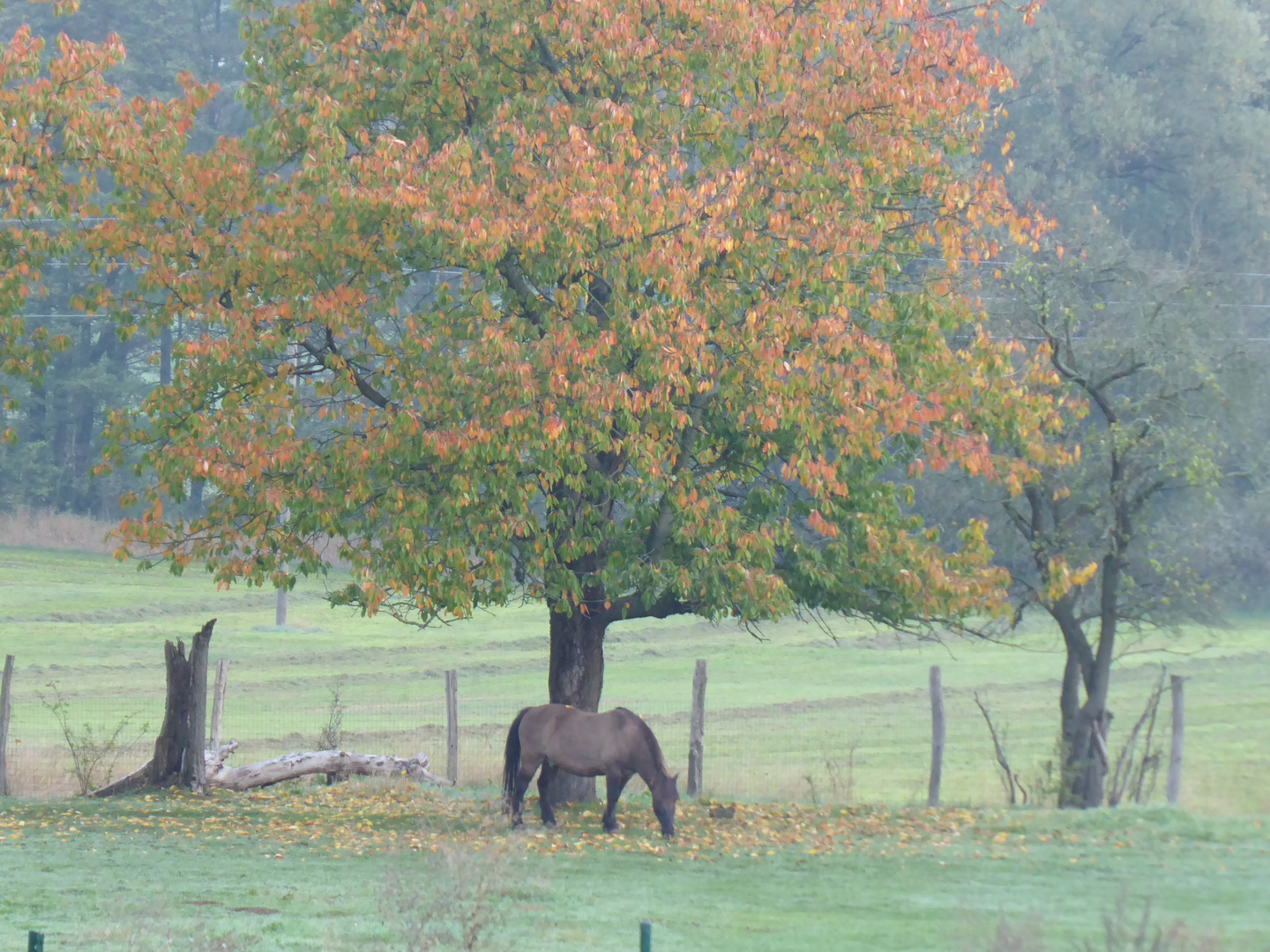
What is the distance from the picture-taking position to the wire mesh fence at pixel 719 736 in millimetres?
22500

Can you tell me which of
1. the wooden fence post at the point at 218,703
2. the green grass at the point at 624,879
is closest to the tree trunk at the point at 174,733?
the green grass at the point at 624,879

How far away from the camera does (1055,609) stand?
18.5m

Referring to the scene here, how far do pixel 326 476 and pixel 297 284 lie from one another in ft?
6.57

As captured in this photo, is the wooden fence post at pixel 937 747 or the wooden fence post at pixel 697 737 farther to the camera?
the wooden fence post at pixel 697 737

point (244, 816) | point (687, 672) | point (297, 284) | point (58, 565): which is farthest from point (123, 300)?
point (58, 565)

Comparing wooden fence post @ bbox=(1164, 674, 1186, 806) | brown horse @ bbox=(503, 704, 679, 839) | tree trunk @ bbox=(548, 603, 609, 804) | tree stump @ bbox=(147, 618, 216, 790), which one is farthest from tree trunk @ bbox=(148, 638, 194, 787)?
wooden fence post @ bbox=(1164, 674, 1186, 806)

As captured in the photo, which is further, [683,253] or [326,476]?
[326,476]

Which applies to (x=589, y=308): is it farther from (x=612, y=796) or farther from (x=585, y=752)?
(x=612, y=796)

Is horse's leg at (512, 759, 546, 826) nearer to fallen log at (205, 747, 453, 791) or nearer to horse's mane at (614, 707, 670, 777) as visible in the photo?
horse's mane at (614, 707, 670, 777)

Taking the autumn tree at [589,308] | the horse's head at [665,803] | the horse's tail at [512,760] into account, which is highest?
the autumn tree at [589,308]

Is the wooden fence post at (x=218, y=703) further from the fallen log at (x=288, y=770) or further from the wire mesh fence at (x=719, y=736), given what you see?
the wire mesh fence at (x=719, y=736)

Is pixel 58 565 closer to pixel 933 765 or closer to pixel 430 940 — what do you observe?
pixel 933 765

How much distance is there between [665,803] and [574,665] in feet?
8.96

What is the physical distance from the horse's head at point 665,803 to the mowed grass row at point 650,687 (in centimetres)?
494
